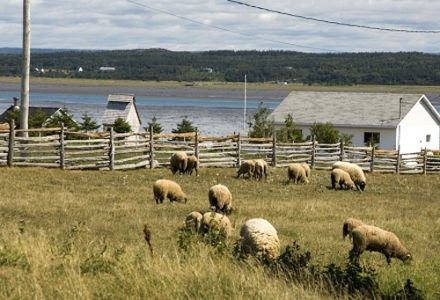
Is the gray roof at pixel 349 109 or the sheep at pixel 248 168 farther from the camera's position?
the gray roof at pixel 349 109

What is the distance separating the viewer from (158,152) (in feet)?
106

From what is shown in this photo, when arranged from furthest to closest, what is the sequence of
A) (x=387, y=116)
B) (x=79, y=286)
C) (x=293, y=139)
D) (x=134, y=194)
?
(x=387, y=116) → (x=293, y=139) → (x=134, y=194) → (x=79, y=286)

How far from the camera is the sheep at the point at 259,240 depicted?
42.6 feet

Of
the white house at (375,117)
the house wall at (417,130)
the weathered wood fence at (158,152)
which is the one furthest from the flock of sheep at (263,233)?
the house wall at (417,130)

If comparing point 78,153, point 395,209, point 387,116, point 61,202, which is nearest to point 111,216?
point 61,202

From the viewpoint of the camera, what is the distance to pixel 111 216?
18047 millimetres

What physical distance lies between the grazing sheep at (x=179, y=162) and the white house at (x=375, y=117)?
85.7ft

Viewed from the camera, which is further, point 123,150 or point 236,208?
point 123,150

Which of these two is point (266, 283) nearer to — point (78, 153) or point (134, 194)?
point (134, 194)

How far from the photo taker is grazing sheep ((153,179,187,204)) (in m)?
21.2

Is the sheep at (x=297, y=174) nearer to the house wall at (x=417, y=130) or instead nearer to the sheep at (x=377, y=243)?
the sheep at (x=377, y=243)

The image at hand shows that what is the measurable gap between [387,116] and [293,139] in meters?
10.8

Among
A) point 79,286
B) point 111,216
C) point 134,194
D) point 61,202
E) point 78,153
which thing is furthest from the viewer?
point 78,153

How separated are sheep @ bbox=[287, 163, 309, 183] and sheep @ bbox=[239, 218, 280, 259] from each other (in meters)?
15.8
